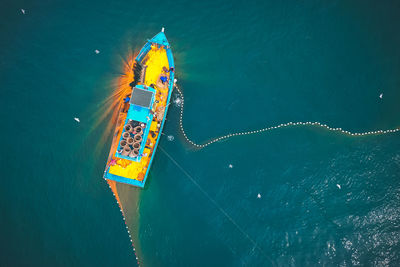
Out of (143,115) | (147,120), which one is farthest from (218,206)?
(143,115)

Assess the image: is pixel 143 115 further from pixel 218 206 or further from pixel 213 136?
pixel 218 206

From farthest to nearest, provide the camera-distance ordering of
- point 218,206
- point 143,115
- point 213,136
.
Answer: point 213,136 → point 218,206 → point 143,115

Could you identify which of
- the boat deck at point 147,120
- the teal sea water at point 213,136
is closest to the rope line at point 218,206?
the teal sea water at point 213,136

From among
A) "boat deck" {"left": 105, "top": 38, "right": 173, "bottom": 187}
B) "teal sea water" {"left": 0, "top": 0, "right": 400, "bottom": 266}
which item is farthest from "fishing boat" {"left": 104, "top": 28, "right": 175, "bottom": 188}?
"teal sea water" {"left": 0, "top": 0, "right": 400, "bottom": 266}

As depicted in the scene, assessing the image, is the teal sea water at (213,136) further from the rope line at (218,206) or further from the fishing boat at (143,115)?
the fishing boat at (143,115)

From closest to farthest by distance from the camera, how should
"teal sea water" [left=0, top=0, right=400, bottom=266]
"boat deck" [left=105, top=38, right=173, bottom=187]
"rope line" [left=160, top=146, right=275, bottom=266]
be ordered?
"boat deck" [left=105, top=38, right=173, bottom=187] → "rope line" [left=160, top=146, right=275, bottom=266] → "teal sea water" [left=0, top=0, right=400, bottom=266]

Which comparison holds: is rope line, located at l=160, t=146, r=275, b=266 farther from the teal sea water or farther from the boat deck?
the boat deck
